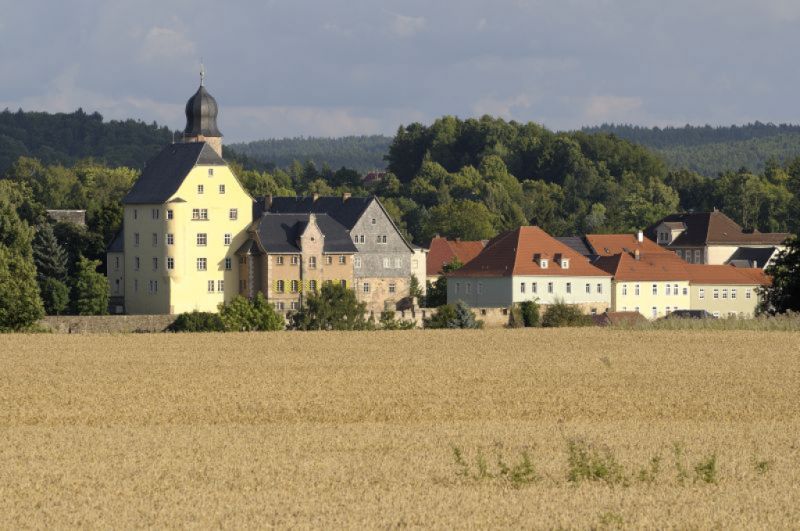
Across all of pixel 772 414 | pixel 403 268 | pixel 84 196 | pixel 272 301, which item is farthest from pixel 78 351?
pixel 84 196

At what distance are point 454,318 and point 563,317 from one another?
5.87 meters

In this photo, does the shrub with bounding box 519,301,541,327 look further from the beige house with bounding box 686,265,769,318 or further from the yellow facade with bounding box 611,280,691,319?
the beige house with bounding box 686,265,769,318

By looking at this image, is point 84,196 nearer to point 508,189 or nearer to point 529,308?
point 508,189

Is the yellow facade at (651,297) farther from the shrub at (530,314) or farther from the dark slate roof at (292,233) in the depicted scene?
the shrub at (530,314)

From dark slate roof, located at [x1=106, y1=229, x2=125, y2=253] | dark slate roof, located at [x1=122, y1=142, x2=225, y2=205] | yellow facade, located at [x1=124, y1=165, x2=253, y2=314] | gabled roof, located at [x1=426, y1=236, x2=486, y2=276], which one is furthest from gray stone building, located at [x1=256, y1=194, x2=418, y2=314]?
gabled roof, located at [x1=426, y1=236, x2=486, y2=276]

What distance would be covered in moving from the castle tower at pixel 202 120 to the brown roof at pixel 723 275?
30582 millimetres

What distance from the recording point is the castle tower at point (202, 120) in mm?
111188

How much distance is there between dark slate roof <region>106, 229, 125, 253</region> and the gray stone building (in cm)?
948

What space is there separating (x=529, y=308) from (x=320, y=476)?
62438mm

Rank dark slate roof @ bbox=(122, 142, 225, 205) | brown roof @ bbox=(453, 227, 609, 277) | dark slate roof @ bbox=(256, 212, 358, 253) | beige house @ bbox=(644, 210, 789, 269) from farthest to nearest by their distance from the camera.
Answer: beige house @ bbox=(644, 210, 789, 269), brown roof @ bbox=(453, 227, 609, 277), dark slate roof @ bbox=(256, 212, 358, 253), dark slate roof @ bbox=(122, 142, 225, 205)

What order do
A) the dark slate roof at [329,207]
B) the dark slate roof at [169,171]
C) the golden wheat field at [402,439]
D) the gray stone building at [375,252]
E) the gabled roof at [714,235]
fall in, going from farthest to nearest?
the gabled roof at [714,235] → the dark slate roof at [329,207] → the gray stone building at [375,252] → the dark slate roof at [169,171] → the golden wheat field at [402,439]

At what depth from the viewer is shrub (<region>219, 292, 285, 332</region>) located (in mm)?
76375

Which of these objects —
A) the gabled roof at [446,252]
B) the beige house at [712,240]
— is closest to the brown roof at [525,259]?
the gabled roof at [446,252]

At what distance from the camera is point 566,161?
183 meters
